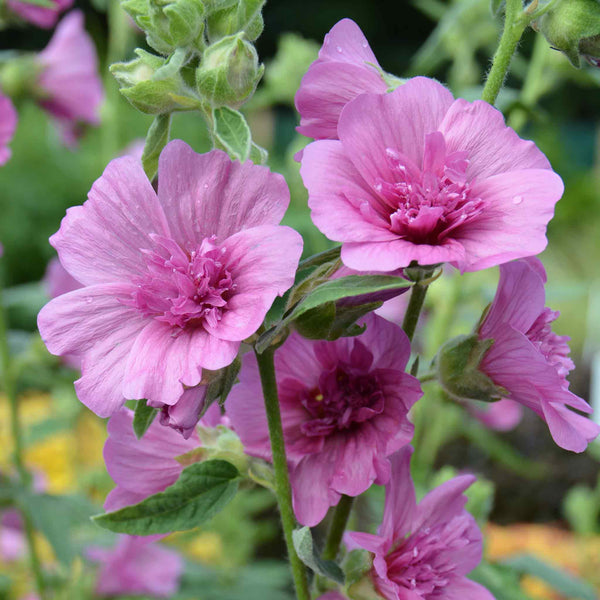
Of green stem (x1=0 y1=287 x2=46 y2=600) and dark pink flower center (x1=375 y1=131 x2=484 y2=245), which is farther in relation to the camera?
green stem (x1=0 y1=287 x2=46 y2=600)

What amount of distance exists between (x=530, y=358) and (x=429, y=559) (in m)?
0.17

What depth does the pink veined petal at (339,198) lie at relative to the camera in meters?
0.50

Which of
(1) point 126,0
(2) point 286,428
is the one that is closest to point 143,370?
(2) point 286,428

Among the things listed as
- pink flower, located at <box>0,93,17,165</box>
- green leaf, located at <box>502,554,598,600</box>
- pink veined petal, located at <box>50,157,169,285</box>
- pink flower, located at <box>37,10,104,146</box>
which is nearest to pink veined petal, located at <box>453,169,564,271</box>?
pink veined petal, located at <box>50,157,169,285</box>

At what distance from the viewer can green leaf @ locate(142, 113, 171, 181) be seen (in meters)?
0.57

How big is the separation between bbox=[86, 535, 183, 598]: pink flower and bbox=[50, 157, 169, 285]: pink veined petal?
2.93 ft

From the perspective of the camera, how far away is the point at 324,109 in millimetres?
587

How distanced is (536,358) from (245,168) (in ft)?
0.73

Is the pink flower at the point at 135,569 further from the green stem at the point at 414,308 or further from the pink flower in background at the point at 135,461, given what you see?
the green stem at the point at 414,308

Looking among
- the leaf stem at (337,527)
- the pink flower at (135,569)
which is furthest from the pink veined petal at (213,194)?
the pink flower at (135,569)

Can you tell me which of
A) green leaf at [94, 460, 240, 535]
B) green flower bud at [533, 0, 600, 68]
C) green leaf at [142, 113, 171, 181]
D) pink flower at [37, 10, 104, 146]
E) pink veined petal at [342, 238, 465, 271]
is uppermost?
green flower bud at [533, 0, 600, 68]

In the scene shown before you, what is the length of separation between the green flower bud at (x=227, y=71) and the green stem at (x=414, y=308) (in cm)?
18

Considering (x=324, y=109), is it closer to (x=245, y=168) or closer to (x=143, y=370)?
(x=245, y=168)

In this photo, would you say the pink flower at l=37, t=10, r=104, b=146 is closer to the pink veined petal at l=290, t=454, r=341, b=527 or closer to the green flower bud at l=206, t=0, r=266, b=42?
the green flower bud at l=206, t=0, r=266, b=42
